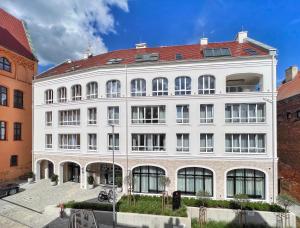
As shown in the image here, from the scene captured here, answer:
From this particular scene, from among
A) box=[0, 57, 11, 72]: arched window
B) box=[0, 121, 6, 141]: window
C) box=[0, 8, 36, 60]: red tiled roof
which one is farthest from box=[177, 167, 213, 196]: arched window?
box=[0, 8, 36, 60]: red tiled roof

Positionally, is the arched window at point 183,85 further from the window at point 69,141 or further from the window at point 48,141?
the window at point 48,141

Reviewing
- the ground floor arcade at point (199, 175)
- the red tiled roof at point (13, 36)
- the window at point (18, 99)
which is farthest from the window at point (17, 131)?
the ground floor arcade at point (199, 175)

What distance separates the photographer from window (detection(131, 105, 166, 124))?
24.2 meters

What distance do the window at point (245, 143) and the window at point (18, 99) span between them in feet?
90.8

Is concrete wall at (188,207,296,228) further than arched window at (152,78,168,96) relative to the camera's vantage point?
No

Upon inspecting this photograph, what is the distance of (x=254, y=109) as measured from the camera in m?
22.4

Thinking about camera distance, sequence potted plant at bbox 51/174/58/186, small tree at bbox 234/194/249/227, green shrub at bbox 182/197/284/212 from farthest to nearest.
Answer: potted plant at bbox 51/174/58/186 < green shrub at bbox 182/197/284/212 < small tree at bbox 234/194/249/227

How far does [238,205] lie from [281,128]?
12.3 meters

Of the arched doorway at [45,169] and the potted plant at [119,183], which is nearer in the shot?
the potted plant at [119,183]

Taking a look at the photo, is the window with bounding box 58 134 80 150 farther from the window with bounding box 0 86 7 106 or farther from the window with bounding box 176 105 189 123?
the window with bounding box 176 105 189 123

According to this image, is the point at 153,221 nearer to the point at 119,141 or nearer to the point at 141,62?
the point at 119,141

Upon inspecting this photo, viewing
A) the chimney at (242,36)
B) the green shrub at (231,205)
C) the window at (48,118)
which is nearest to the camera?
the green shrub at (231,205)

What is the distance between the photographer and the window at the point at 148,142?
24078mm

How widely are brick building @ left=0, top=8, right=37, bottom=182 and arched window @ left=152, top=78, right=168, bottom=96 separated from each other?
19.7m
